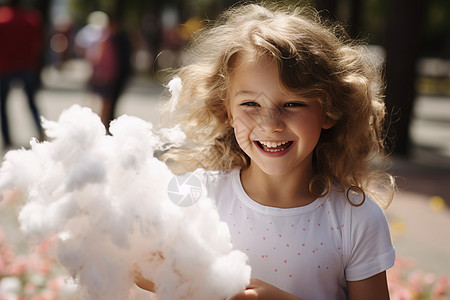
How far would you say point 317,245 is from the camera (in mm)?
1899

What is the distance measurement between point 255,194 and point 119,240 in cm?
70

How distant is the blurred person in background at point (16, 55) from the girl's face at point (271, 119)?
6603 mm

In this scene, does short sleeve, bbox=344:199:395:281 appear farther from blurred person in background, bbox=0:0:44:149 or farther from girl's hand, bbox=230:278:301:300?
blurred person in background, bbox=0:0:44:149

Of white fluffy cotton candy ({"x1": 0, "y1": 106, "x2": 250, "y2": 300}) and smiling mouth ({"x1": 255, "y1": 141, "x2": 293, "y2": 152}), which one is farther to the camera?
smiling mouth ({"x1": 255, "y1": 141, "x2": 293, "y2": 152})

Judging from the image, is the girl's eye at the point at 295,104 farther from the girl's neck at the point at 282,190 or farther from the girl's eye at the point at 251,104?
the girl's neck at the point at 282,190

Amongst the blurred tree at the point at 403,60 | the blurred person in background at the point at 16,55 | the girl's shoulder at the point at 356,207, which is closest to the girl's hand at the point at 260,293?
the girl's shoulder at the point at 356,207

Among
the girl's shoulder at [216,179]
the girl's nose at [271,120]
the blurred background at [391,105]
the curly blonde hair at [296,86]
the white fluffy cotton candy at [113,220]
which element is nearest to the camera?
the white fluffy cotton candy at [113,220]

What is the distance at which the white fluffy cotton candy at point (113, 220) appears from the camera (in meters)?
1.47

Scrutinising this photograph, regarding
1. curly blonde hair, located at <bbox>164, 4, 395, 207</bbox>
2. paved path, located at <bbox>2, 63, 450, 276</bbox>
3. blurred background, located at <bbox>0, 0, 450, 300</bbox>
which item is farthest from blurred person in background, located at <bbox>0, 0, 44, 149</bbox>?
curly blonde hair, located at <bbox>164, 4, 395, 207</bbox>

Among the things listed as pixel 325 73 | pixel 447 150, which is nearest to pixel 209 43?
pixel 325 73

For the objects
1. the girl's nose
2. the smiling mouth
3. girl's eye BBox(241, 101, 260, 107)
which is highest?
girl's eye BBox(241, 101, 260, 107)

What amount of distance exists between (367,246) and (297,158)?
348 millimetres

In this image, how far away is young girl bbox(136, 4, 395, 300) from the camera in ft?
6.12

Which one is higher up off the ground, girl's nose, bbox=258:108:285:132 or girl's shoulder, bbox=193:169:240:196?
girl's nose, bbox=258:108:285:132
